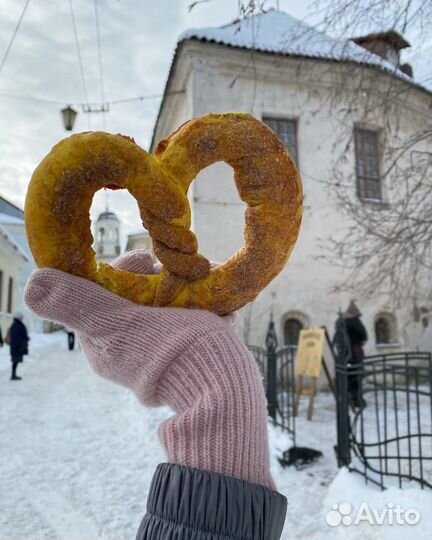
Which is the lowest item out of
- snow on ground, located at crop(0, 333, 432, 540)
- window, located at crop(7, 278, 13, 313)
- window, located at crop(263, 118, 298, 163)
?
snow on ground, located at crop(0, 333, 432, 540)

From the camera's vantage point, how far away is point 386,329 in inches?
418

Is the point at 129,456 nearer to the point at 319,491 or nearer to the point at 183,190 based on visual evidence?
the point at 319,491

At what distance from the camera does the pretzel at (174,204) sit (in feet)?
3.87

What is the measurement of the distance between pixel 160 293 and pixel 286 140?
370 inches

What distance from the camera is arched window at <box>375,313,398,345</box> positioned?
10.5 m

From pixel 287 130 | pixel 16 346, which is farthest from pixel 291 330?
pixel 16 346

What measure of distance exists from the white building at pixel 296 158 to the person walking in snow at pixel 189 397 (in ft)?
26.2

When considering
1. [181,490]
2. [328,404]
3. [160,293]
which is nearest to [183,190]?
[160,293]

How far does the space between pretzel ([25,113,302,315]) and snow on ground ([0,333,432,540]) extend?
2.74 meters

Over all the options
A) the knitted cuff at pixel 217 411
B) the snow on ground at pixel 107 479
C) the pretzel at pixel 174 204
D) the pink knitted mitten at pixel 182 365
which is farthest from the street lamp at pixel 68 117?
the knitted cuff at pixel 217 411

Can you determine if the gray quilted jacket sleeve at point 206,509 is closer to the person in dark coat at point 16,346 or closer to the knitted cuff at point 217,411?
the knitted cuff at point 217,411

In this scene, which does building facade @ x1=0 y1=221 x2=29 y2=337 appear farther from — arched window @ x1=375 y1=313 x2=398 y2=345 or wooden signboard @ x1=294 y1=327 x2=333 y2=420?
arched window @ x1=375 y1=313 x2=398 y2=345

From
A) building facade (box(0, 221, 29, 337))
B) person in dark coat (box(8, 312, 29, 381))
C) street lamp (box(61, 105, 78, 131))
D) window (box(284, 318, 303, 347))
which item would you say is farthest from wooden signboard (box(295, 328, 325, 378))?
building facade (box(0, 221, 29, 337))

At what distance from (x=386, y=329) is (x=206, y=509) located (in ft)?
34.1
